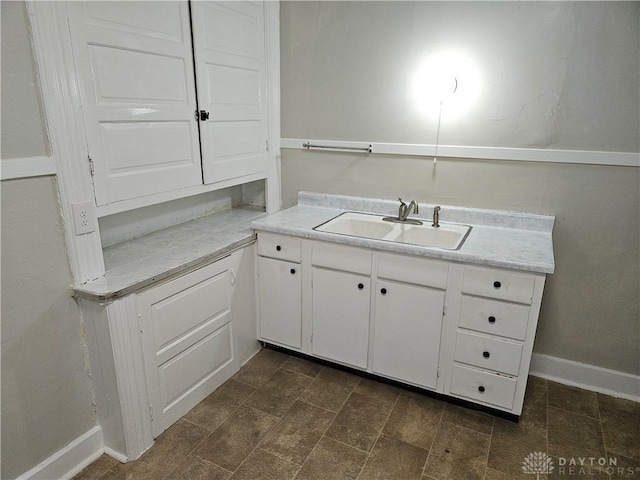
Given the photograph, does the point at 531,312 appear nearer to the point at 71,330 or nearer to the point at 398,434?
the point at 398,434

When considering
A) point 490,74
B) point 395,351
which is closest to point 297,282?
point 395,351

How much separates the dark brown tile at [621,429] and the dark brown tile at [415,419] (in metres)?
0.78

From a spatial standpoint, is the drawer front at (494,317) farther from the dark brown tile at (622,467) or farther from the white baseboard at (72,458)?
the white baseboard at (72,458)

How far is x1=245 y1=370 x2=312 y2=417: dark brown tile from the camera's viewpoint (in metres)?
2.22

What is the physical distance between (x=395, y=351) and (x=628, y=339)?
125 centimetres

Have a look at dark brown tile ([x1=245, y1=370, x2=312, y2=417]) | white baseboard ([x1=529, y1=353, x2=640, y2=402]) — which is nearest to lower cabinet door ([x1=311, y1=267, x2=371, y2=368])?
dark brown tile ([x1=245, y1=370, x2=312, y2=417])

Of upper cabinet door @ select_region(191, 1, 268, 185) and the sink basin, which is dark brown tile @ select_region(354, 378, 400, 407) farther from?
upper cabinet door @ select_region(191, 1, 268, 185)

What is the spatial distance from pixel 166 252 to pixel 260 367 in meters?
0.93

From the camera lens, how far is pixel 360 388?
2381 mm

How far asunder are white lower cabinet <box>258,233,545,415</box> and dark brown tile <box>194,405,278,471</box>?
1.76 ft

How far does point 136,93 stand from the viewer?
1.85m

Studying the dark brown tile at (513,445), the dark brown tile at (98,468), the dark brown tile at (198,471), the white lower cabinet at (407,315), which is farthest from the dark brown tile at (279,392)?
the dark brown tile at (513,445)

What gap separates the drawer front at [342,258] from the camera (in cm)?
223

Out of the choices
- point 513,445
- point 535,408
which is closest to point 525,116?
point 535,408
